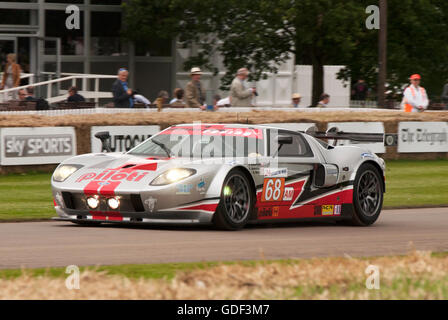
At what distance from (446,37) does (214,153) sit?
81.0 ft

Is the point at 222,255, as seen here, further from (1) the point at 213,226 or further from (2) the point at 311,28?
(2) the point at 311,28

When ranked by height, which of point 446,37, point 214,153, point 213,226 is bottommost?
point 213,226

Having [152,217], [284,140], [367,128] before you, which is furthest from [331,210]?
[367,128]

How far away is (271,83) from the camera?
40.2 metres

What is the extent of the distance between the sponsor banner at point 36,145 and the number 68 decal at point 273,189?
6903 millimetres

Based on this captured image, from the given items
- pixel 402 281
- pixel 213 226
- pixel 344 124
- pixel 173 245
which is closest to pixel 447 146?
pixel 344 124

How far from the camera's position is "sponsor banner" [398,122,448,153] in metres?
22.6

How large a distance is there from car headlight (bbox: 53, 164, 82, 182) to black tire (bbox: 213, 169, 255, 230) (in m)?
1.58

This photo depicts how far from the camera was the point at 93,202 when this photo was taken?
10398 millimetres

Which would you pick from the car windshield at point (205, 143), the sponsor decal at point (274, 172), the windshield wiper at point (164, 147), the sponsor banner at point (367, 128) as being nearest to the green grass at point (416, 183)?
the sponsor banner at point (367, 128)

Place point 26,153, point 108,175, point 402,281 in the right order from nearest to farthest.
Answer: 1. point 402,281
2. point 108,175
3. point 26,153

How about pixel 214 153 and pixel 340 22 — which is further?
pixel 340 22

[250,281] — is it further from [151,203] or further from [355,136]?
[355,136]

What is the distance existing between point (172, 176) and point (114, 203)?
638 mm
